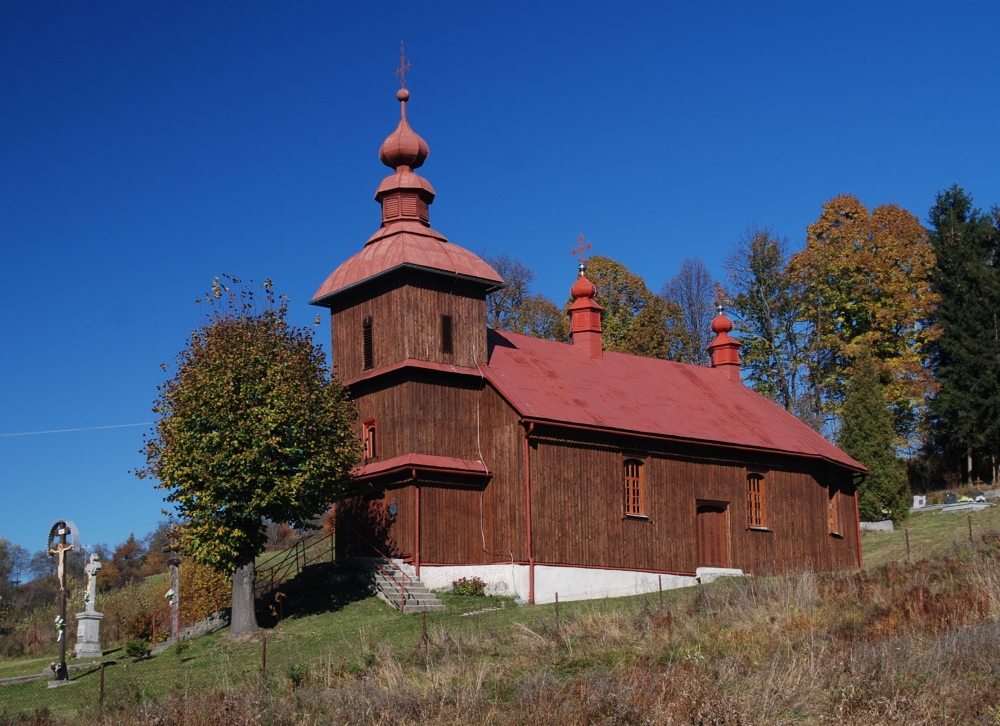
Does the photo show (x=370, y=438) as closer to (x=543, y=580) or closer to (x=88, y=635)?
(x=543, y=580)

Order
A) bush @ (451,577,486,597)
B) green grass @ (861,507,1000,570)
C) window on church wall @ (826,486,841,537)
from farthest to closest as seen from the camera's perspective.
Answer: window on church wall @ (826,486,841,537) < green grass @ (861,507,1000,570) < bush @ (451,577,486,597)

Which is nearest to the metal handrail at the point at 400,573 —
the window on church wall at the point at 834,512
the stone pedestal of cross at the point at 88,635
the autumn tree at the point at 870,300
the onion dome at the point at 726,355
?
the stone pedestal of cross at the point at 88,635

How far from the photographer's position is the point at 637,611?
19438 millimetres

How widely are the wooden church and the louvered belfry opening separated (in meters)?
0.05

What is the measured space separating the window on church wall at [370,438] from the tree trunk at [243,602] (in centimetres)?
A: 495

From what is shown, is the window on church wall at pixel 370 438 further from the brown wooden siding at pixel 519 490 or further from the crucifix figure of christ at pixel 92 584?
the crucifix figure of christ at pixel 92 584

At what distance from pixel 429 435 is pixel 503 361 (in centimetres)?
337

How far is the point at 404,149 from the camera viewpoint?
30438mm

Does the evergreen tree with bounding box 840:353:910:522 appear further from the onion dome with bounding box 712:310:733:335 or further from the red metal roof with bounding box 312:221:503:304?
the red metal roof with bounding box 312:221:503:304

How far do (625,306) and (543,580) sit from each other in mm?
24193

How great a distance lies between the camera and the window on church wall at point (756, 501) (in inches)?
1241

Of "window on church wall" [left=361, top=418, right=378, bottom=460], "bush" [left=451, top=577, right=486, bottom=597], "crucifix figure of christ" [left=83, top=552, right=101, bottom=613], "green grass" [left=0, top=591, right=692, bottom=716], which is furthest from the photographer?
"window on church wall" [left=361, top=418, right=378, bottom=460]

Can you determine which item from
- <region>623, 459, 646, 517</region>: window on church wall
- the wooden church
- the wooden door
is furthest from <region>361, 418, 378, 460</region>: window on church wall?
the wooden door

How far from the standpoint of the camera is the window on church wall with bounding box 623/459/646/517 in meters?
28.5
